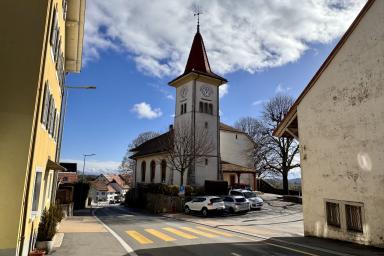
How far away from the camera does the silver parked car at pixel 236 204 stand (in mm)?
28938

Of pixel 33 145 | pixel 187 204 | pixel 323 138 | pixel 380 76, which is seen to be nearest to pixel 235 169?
pixel 187 204

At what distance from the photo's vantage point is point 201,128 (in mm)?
42656

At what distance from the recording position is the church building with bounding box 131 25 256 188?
42156 mm

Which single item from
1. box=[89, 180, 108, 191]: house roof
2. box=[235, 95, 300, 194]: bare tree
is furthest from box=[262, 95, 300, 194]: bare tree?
box=[89, 180, 108, 191]: house roof

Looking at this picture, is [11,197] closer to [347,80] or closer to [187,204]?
[347,80]

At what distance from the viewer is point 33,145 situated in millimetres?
8820

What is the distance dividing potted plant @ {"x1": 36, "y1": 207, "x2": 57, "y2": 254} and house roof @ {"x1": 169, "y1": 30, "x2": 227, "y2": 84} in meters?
32.7

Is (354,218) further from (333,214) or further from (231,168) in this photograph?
(231,168)

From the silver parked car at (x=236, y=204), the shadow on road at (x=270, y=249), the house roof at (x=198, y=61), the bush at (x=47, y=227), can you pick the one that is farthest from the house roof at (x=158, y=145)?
the bush at (x=47, y=227)

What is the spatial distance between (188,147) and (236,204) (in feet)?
41.1

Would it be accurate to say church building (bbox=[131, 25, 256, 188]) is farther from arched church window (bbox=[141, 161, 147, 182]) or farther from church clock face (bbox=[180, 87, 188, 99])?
arched church window (bbox=[141, 161, 147, 182])

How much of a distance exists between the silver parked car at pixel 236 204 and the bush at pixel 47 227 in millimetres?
18620

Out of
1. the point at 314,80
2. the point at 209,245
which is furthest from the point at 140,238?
the point at 314,80

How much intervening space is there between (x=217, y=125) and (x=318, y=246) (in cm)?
3161
